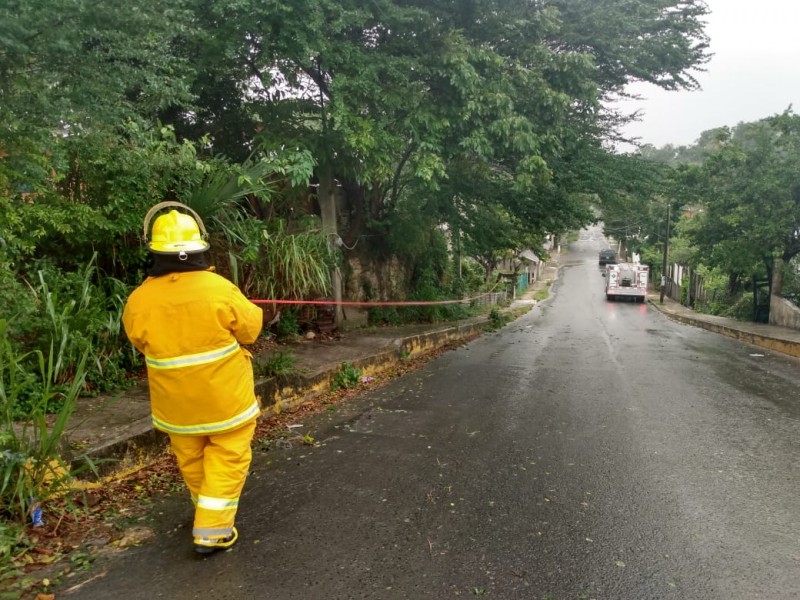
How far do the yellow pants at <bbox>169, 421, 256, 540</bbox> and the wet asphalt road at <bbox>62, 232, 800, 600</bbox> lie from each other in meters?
0.19

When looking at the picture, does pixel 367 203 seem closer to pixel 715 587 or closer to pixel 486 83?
pixel 486 83

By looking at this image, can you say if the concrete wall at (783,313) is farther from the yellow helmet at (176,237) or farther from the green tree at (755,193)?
the yellow helmet at (176,237)

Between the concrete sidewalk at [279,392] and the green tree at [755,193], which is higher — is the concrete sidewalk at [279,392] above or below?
below

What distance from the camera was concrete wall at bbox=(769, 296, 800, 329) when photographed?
17.0 meters

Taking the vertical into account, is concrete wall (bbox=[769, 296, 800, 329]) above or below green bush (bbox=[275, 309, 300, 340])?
below

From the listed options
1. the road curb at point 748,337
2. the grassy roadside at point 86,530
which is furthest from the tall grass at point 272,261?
the road curb at point 748,337

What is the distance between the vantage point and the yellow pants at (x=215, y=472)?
285 centimetres

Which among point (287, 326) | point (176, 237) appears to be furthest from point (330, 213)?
point (176, 237)

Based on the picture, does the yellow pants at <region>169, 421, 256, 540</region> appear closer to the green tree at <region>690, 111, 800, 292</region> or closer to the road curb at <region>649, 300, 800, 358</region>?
the road curb at <region>649, 300, 800, 358</region>

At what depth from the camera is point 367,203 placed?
505 inches

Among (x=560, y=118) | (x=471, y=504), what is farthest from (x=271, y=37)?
(x=471, y=504)

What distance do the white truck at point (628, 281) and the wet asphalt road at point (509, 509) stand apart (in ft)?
102

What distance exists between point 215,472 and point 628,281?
3697cm

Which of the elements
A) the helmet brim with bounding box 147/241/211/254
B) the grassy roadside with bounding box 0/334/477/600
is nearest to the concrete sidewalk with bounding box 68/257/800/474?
the grassy roadside with bounding box 0/334/477/600
